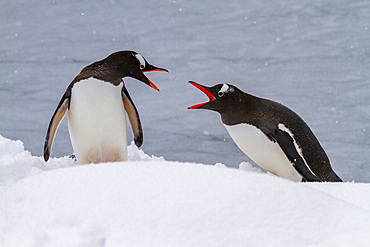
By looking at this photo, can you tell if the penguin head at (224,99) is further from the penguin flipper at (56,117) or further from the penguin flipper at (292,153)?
the penguin flipper at (56,117)

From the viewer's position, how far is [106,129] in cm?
148

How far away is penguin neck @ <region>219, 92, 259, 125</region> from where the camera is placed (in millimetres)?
1464

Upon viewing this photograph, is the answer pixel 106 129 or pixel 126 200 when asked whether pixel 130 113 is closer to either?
pixel 106 129

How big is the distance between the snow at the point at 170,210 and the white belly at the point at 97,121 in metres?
0.66

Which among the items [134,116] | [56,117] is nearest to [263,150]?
[134,116]

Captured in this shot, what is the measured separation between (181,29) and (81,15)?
632 millimetres

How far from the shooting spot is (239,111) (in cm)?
147

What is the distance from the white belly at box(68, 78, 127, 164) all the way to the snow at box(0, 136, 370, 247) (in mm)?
→ 658

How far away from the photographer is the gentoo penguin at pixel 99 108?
144cm

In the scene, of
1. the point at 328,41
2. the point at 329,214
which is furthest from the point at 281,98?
the point at 329,214

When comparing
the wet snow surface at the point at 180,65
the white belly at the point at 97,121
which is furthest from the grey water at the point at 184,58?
the white belly at the point at 97,121

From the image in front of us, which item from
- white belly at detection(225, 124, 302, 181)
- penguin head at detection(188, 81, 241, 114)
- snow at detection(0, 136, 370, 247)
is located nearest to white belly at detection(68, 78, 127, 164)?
penguin head at detection(188, 81, 241, 114)

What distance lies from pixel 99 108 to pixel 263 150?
1.65 ft

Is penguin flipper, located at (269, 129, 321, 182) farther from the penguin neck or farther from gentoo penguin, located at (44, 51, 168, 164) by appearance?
gentoo penguin, located at (44, 51, 168, 164)
